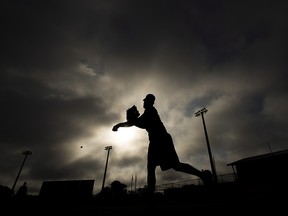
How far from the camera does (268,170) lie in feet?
83.5

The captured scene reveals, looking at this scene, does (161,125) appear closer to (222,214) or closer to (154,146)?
(154,146)

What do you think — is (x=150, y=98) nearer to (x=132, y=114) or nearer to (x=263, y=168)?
(x=132, y=114)

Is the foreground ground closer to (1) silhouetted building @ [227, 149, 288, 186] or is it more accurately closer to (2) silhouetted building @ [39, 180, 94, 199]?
(2) silhouetted building @ [39, 180, 94, 199]

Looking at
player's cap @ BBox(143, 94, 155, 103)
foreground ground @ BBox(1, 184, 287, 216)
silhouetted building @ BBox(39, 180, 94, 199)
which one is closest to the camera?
foreground ground @ BBox(1, 184, 287, 216)

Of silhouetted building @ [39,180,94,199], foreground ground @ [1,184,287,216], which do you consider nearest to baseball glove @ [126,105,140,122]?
foreground ground @ [1,184,287,216]

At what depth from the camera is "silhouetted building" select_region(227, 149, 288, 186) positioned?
2431cm

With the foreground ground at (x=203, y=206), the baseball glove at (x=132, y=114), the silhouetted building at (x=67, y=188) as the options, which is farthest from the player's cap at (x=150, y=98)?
the silhouetted building at (x=67, y=188)

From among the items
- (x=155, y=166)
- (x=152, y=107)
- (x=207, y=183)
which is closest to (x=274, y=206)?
(x=207, y=183)

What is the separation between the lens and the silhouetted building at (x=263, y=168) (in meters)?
24.3

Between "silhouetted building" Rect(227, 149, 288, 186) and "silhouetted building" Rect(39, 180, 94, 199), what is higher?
"silhouetted building" Rect(227, 149, 288, 186)

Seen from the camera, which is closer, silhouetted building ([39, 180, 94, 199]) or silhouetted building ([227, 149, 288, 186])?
silhouetted building ([227, 149, 288, 186])

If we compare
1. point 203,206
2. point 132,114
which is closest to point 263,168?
point 203,206

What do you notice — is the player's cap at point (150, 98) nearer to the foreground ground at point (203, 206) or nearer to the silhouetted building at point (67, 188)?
the foreground ground at point (203, 206)

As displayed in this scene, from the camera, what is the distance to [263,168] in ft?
85.6
